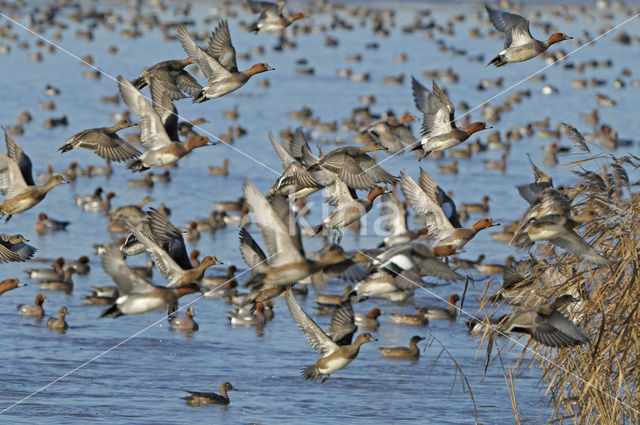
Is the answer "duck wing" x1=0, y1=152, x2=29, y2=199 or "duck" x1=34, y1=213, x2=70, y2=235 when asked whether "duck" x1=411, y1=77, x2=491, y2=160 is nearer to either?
"duck wing" x1=0, y1=152, x2=29, y2=199

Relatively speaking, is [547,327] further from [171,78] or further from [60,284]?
[60,284]

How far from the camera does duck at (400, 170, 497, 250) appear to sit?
13.8 metres

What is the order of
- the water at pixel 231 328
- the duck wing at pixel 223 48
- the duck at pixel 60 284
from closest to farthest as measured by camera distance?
the duck wing at pixel 223 48, the water at pixel 231 328, the duck at pixel 60 284

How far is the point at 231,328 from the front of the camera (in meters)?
21.8

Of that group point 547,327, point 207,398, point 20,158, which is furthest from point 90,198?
point 547,327

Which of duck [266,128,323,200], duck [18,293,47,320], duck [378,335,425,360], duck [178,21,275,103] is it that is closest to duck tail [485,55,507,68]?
duck [266,128,323,200]

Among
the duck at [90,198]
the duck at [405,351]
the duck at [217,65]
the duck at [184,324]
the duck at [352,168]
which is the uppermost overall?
the duck at [217,65]

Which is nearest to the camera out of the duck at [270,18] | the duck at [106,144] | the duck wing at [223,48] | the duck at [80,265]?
the duck at [106,144]

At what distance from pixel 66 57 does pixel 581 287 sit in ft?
167

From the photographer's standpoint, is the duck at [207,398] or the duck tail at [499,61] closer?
the duck tail at [499,61]

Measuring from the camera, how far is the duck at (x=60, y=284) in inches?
931

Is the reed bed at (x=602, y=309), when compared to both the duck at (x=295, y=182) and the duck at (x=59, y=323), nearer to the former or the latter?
the duck at (x=295, y=182)

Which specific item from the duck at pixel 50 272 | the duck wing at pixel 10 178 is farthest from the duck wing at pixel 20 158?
the duck at pixel 50 272

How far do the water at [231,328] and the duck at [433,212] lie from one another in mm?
3755
